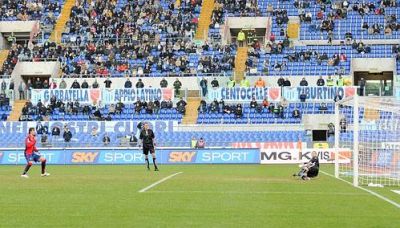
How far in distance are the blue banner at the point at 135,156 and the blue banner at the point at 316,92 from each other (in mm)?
10123

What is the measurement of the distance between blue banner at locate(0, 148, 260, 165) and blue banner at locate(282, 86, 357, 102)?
33.2ft

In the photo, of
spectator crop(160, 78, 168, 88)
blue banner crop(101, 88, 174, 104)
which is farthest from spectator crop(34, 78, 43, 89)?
spectator crop(160, 78, 168, 88)

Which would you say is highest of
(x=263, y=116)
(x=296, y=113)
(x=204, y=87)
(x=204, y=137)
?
(x=204, y=87)

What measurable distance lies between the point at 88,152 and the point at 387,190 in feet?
85.6

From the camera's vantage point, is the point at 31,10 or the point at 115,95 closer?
the point at 115,95

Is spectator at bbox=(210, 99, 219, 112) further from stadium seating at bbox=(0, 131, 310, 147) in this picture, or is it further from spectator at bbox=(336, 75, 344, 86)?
spectator at bbox=(336, 75, 344, 86)

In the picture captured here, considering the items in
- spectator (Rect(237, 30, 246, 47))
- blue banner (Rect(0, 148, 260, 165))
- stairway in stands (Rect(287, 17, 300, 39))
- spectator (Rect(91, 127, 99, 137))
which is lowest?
blue banner (Rect(0, 148, 260, 165))

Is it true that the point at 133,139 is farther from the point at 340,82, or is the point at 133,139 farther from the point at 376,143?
the point at 376,143

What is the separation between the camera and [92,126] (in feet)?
178

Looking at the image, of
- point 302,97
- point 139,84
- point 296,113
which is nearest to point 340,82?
point 302,97

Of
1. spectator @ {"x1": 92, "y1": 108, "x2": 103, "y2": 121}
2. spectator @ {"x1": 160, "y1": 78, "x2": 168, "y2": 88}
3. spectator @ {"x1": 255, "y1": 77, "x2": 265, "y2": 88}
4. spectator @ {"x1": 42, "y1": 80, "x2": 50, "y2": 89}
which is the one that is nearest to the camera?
spectator @ {"x1": 92, "y1": 108, "x2": 103, "y2": 121}

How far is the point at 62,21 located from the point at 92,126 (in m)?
18.3

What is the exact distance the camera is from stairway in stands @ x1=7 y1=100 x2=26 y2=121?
57.7 m

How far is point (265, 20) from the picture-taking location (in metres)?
66.3
